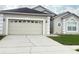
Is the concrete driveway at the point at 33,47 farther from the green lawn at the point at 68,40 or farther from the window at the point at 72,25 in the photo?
the window at the point at 72,25

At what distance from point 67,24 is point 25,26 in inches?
260

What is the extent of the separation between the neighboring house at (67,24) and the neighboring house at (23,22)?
3.35 meters

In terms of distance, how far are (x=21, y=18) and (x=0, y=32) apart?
10.0 feet

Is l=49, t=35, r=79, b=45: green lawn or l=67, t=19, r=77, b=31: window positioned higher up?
l=67, t=19, r=77, b=31: window

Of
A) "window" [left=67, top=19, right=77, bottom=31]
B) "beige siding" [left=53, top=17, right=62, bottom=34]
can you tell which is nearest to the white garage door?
"beige siding" [left=53, top=17, right=62, bottom=34]

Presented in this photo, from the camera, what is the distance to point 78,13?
28.9m

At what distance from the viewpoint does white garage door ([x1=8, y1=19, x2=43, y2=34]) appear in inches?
903

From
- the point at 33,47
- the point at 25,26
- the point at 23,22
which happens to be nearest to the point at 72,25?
the point at 25,26

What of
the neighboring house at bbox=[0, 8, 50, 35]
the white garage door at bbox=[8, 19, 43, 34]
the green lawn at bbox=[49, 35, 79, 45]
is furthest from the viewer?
the white garage door at bbox=[8, 19, 43, 34]

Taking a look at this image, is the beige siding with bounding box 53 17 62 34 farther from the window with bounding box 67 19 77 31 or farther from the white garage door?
the white garage door

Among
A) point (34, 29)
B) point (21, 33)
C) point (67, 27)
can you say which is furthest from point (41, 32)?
point (67, 27)

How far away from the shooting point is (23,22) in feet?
76.5

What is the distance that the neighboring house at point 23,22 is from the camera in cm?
2259
